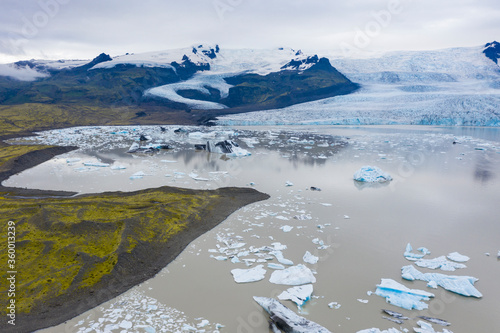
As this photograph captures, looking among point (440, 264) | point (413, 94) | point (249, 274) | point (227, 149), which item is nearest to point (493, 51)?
point (413, 94)

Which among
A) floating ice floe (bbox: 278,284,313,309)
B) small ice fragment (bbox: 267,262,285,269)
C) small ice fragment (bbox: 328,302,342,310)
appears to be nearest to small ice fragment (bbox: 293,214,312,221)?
small ice fragment (bbox: 267,262,285,269)

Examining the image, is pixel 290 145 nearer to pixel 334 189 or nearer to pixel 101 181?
pixel 334 189

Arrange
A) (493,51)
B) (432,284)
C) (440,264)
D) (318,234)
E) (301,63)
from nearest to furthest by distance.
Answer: (432,284), (440,264), (318,234), (493,51), (301,63)

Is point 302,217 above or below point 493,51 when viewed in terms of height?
below

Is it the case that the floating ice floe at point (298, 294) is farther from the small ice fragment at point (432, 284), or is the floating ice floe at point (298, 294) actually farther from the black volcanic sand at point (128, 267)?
the black volcanic sand at point (128, 267)

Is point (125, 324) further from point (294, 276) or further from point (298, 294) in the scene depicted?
point (294, 276)

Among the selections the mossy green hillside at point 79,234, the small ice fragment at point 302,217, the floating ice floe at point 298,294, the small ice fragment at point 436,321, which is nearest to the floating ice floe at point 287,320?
the floating ice floe at point 298,294
